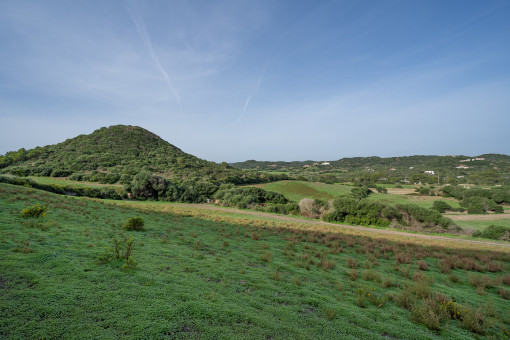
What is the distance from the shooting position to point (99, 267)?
18.8 feet

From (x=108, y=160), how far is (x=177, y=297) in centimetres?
6740

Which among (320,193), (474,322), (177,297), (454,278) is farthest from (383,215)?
(177,297)

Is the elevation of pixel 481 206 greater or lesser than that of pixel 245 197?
lesser

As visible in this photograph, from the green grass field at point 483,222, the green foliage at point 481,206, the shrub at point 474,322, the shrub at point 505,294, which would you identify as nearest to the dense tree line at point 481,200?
the green foliage at point 481,206

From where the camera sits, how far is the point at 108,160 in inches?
2275

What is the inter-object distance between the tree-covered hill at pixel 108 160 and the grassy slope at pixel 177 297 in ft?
154

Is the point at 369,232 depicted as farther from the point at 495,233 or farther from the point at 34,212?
the point at 34,212

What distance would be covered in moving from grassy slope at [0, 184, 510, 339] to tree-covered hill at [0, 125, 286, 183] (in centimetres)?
4688

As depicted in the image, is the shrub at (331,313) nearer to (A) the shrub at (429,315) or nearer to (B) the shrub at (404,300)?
(A) the shrub at (429,315)

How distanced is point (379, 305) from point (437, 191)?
68.4 m

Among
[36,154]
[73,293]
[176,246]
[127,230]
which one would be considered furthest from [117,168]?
[73,293]

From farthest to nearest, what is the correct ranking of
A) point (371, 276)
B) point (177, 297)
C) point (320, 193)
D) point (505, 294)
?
point (320, 193) → point (371, 276) → point (505, 294) → point (177, 297)

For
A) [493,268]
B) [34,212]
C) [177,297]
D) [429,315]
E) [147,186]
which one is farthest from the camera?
[147,186]

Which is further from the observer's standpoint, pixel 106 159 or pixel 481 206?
pixel 106 159
